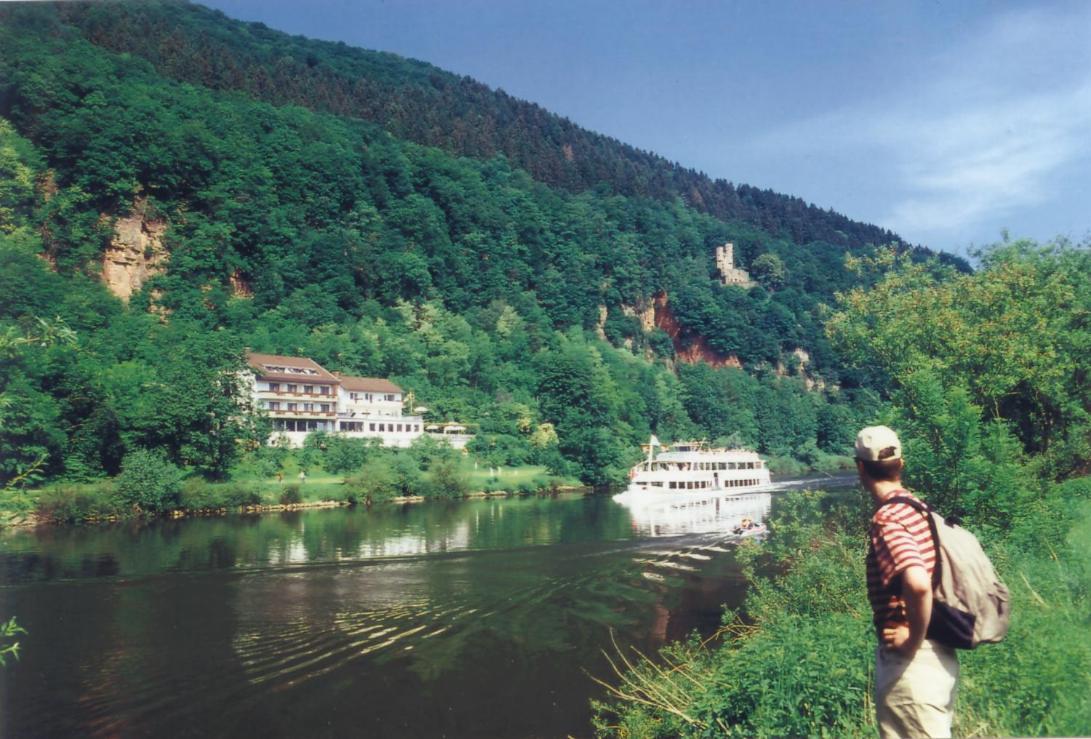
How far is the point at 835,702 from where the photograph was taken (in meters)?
7.80

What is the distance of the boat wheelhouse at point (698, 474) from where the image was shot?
51.2 m

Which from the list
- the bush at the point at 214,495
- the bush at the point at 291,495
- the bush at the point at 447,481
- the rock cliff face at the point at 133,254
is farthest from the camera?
the rock cliff face at the point at 133,254

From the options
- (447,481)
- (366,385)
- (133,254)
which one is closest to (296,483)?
(447,481)

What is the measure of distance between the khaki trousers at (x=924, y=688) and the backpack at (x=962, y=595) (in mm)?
107

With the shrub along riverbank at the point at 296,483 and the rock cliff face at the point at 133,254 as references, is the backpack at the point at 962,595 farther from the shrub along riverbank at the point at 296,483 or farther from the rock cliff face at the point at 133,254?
the rock cliff face at the point at 133,254

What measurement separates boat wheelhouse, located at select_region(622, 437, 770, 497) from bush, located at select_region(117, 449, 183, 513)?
25.8 meters

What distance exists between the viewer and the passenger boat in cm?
4931

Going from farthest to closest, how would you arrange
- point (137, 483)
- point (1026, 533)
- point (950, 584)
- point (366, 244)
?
point (366, 244) < point (137, 483) < point (1026, 533) < point (950, 584)

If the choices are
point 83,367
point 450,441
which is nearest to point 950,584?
point 83,367

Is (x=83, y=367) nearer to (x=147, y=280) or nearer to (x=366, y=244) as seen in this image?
(x=147, y=280)

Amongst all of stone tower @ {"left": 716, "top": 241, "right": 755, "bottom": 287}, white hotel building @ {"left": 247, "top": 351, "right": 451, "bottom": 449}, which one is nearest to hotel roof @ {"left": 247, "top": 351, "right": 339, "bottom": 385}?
white hotel building @ {"left": 247, "top": 351, "right": 451, "bottom": 449}

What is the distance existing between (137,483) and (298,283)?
153 ft

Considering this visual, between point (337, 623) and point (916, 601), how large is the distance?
16.3 meters

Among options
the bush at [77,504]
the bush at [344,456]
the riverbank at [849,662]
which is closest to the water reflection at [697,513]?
the bush at [344,456]
